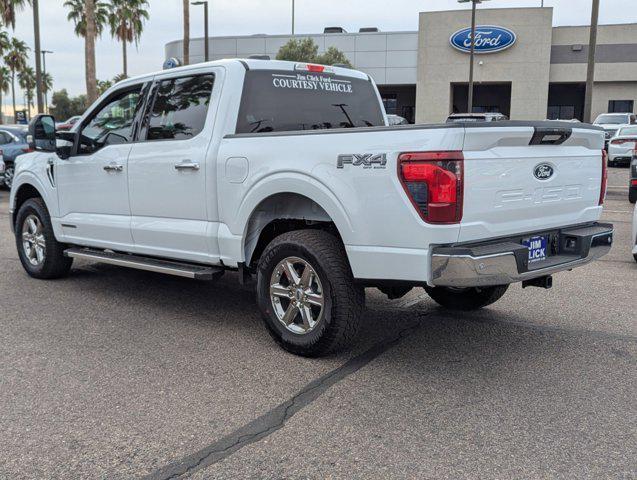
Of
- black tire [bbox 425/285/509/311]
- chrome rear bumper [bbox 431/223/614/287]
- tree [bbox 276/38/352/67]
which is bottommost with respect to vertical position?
black tire [bbox 425/285/509/311]

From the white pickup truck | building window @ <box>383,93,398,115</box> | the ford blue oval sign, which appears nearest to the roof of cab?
the white pickup truck

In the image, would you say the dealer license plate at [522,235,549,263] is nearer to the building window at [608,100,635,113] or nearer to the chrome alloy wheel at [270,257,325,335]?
the chrome alloy wheel at [270,257,325,335]

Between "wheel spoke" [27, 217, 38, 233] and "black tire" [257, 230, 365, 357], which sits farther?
"wheel spoke" [27, 217, 38, 233]

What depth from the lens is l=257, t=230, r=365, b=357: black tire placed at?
4.12 m

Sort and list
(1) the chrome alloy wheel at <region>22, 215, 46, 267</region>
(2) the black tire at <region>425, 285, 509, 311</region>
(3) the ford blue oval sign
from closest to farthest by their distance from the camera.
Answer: (2) the black tire at <region>425, 285, 509, 311</region>, (1) the chrome alloy wheel at <region>22, 215, 46, 267</region>, (3) the ford blue oval sign

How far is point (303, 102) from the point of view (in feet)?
17.5

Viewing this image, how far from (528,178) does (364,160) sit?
3.39ft

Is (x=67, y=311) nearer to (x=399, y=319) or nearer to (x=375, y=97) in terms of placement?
(x=399, y=319)

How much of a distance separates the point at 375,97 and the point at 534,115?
36376mm

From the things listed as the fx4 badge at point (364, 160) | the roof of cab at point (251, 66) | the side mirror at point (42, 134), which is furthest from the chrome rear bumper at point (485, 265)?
the side mirror at point (42, 134)

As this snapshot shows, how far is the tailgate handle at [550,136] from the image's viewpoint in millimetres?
3975

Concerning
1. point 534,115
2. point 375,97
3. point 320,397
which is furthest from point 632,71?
point 320,397

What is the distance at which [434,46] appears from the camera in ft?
135

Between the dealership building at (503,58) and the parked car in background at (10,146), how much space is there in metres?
23.8
